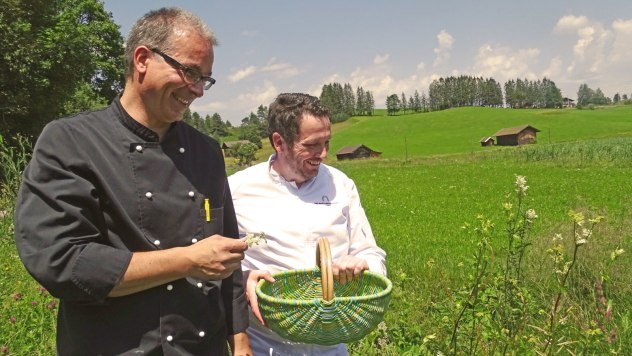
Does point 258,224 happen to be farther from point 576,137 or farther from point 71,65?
point 576,137

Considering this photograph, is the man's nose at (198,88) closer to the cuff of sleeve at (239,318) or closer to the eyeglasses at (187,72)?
the eyeglasses at (187,72)

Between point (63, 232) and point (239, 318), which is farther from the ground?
point (63, 232)

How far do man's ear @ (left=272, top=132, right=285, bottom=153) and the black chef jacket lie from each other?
66 cm

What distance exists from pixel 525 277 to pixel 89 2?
33.9m

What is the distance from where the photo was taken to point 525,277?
5.28 m

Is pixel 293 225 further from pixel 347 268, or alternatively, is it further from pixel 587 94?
pixel 587 94

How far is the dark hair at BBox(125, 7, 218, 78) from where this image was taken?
6.07 feet

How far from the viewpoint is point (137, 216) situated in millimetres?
1814

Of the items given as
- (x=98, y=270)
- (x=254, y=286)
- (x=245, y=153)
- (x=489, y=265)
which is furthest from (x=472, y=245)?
(x=245, y=153)

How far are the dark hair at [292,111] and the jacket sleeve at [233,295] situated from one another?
0.55 metres

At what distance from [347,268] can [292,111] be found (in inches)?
34.5

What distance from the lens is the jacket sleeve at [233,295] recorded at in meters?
2.25

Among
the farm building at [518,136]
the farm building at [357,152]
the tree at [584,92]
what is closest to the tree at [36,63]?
the farm building at [357,152]

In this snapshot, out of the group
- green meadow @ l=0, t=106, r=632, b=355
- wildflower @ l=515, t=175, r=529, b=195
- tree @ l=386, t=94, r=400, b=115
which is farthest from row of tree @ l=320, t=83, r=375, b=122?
wildflower @ l=515, t=175, r=529, b=195
